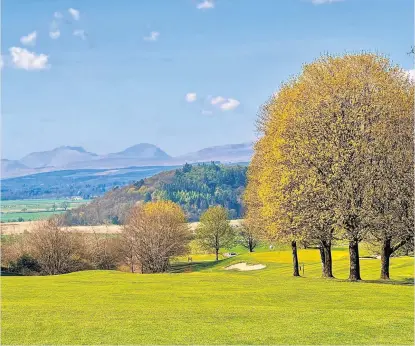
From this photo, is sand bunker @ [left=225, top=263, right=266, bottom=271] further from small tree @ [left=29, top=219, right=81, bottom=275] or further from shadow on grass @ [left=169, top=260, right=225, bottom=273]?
small tree @ [left=29, top=219, right=81, bottom=275]

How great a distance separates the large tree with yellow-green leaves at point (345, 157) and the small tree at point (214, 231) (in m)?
78.4

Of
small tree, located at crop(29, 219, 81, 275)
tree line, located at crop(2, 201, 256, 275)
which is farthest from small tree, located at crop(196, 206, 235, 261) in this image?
small tree, located at crop(29, 219, 81, 275)

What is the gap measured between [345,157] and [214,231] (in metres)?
85.4

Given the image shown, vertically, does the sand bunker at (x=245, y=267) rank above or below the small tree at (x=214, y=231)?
below

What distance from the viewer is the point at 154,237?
307ft

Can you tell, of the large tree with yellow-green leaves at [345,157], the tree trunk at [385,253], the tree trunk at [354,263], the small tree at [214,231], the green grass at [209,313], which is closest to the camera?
the green grass at [209,313]

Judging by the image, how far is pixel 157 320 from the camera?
79.5ft

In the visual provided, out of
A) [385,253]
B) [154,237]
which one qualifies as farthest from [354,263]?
[154,237]

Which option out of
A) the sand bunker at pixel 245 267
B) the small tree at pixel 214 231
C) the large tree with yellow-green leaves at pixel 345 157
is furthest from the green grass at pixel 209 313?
the small tree at pixel 214 231

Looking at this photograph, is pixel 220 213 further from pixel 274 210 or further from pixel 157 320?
pixel 157 320

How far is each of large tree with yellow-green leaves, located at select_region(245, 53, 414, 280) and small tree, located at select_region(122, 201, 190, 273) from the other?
51.2m

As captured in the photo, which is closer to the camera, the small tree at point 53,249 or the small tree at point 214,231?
the small tree at point 53,249

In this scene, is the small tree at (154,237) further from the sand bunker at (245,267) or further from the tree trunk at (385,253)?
the tree trunk at (385,253)

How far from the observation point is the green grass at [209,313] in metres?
21.3
